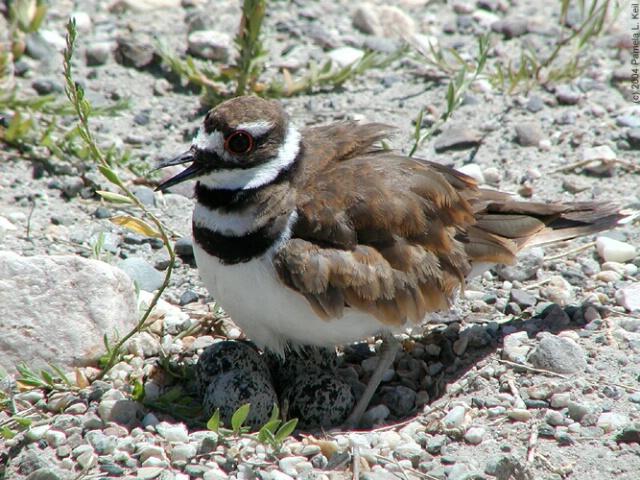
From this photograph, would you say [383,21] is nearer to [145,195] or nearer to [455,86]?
[455,86]

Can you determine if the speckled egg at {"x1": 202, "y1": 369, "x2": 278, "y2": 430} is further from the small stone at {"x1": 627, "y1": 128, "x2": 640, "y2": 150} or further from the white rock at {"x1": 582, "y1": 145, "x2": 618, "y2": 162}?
the small stone at {"x1": 627, "y1": 128, "x2": 640, "y2": 150}

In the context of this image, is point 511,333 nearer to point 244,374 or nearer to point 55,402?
point 244,374

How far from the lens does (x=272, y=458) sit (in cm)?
412

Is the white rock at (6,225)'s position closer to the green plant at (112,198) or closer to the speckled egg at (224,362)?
the green plant at (112,198)

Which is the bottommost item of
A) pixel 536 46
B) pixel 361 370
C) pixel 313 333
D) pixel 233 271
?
pixel 361 370

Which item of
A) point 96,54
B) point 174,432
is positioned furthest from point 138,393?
point 96,54

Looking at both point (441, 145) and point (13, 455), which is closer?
point (13, 455)

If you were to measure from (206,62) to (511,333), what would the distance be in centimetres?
368

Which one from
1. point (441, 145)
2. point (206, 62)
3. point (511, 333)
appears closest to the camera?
point (511, 333)

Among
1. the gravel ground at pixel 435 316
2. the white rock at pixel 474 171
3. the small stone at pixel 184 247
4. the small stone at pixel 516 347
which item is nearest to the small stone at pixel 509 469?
the gravel ground at pixel 435 316

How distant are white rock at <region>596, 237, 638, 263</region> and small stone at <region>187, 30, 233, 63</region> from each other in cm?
350

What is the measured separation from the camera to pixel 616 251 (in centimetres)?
573

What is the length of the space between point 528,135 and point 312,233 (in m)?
2.99

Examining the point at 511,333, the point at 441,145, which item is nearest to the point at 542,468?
the point at 511,333
